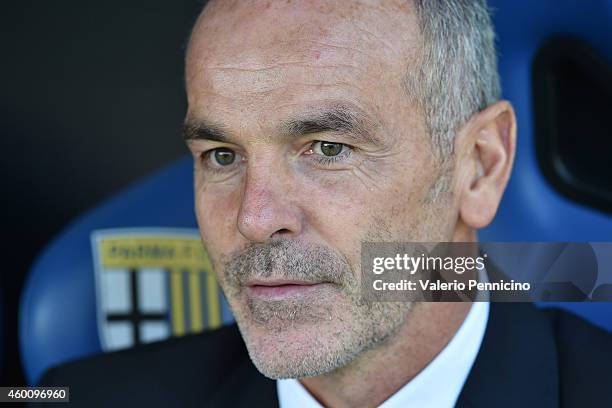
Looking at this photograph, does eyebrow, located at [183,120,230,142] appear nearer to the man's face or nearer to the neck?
the man's face

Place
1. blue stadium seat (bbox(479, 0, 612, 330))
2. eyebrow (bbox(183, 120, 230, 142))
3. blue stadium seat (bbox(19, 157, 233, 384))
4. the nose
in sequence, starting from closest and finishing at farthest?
the nose < eyebrow (bbox(183, 120, 230, 142)) < blue stadium seat (bbox(479, 0, 612, 330)) < blue stadium seat (bbox(19, 157, 233, 384))

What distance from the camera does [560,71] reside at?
1.80 metres

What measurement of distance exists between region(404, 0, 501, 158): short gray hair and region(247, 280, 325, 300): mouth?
0.28 meters

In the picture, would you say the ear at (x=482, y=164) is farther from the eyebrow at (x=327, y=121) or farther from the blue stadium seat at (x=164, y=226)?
the blue stadium seat at (x=164, y=226)

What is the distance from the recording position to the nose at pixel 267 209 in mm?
1185

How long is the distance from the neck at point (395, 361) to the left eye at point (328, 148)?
26 centimetres

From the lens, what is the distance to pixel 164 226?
1.86 meters

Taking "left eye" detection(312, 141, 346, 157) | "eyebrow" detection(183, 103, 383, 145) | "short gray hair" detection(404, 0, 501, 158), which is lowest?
"left eye" detection(312, 141, 346, 157)

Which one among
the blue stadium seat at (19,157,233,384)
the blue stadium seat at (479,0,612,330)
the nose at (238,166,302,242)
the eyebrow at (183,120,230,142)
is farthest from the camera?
the blue stadium seat at (19,157,233,384)

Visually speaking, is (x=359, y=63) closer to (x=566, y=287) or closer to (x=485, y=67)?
(x=485, y=67)

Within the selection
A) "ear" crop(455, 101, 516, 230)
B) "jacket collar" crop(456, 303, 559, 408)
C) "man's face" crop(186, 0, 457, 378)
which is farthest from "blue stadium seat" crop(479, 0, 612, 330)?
Result: "man's face" crop(186, 0, 457, 378)

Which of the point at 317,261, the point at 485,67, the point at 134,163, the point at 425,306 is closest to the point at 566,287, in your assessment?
the point at 425,306

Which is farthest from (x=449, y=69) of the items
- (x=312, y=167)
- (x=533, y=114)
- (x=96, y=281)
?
(x=96, y=281)

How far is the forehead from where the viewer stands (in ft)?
4.07
